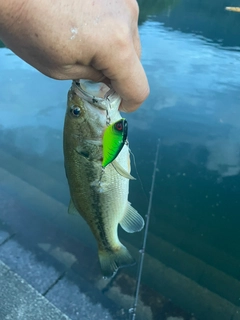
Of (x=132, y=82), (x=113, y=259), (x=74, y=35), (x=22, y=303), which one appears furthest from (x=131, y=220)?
(x=22, y=303)

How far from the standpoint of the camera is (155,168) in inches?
165

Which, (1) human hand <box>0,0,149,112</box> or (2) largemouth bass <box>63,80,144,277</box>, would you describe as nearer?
(1) human hand <box>0,0,149,112</box>

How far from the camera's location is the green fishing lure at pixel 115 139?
1.08 metres

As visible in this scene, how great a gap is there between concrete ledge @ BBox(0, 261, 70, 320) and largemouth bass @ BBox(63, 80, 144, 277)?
3.09 ft

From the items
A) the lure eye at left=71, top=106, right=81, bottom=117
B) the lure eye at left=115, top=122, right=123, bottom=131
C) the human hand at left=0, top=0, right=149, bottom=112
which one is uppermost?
the human hand at left=0, top=0, right=149, bottom=112

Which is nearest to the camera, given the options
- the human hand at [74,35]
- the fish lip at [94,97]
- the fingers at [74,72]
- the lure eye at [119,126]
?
the human hand at [74,35]

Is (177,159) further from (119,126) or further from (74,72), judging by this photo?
(74,72)

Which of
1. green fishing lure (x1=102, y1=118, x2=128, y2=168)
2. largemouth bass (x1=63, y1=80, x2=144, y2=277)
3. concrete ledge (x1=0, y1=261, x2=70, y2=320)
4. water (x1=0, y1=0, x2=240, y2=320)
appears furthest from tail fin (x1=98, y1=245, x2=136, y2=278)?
water (x1=0, y1=0, x2=240, y2=320)

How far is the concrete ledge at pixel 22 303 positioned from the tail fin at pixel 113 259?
0.90 meters

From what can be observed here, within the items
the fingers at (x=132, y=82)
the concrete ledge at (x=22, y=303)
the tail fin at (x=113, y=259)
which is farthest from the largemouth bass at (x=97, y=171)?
the concrete ledge at (x=22, y=303)

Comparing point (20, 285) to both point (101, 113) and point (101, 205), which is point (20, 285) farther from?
point (101, 113)

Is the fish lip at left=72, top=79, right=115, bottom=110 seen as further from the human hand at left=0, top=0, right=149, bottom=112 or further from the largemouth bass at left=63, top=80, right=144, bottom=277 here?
the human hand at left=0, top=0, right=149, bottom=112

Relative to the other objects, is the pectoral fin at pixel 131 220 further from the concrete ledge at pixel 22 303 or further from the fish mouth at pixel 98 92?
the concrete ledge at pixel 22 303

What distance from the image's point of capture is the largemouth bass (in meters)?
1.25
